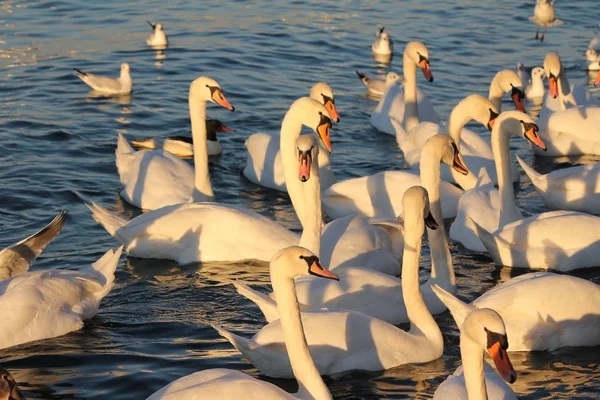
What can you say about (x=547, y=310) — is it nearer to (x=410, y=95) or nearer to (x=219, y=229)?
(x=219, y=229)

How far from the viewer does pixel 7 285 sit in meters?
9.22

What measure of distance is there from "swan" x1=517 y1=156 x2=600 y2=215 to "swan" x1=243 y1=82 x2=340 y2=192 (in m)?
2.32

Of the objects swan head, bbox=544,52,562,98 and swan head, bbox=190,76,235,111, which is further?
swan head, bbox=544,52,562,98

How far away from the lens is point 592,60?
21172 millimetres

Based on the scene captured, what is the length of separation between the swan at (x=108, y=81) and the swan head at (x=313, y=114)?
7602 millimetres

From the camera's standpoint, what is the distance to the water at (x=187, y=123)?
28.5 ft

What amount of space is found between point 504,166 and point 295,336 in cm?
516

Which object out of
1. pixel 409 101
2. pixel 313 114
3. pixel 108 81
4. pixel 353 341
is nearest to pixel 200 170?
pixel 313 114

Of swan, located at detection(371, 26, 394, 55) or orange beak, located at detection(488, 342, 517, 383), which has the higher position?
orange beak, located at detection(488, 342, 517, 383)

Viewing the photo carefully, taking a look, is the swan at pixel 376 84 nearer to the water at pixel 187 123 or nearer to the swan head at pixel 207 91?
the water at pixel 187 123

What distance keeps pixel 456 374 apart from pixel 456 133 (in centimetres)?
601

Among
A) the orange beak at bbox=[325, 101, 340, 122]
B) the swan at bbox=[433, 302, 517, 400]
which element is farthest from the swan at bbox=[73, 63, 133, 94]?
the swan at bbox=[433, 302, 517, 400]

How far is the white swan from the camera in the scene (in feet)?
26.7

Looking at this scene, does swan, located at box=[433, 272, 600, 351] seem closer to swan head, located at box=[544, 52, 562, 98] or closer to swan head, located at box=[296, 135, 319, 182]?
swan head, located at box=[296, 135, 319, 182]
